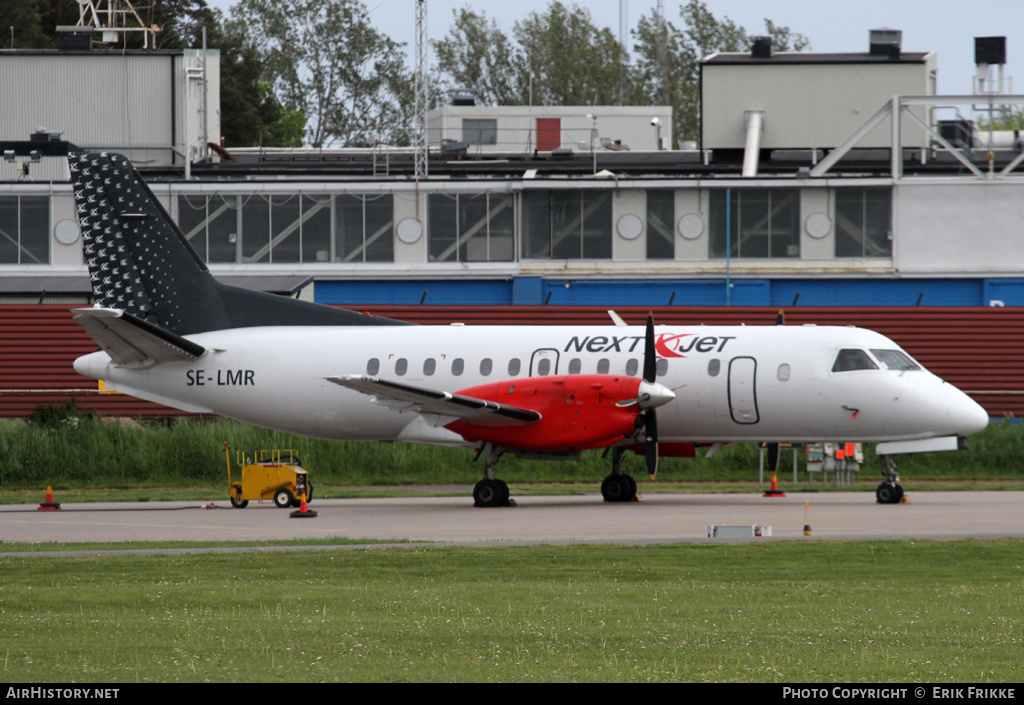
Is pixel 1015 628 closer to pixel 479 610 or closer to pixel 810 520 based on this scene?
pixel 479 610

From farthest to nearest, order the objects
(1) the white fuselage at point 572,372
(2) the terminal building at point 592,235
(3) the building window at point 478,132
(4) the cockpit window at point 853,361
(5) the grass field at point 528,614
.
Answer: (3) the building window at point 478,132 < (2) the terminal building at point 592,235 < (4) the cockpit window at point 853,361 < (1) the white fuselage at point 572,372 < (5) the grass field at point 528,614

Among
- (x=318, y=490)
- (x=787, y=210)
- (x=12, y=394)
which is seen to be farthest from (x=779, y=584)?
(x=787, y=210)

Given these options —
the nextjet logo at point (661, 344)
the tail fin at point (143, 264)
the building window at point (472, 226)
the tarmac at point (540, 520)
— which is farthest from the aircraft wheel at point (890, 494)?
the building window at point (472, 226)

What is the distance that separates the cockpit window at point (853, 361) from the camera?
2405cm

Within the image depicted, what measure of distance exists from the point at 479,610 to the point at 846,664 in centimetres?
380

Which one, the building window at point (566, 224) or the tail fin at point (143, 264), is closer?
the tail fin at point (143, 264)

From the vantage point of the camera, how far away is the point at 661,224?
45812 mm

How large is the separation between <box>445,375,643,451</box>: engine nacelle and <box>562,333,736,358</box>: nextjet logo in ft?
4.00

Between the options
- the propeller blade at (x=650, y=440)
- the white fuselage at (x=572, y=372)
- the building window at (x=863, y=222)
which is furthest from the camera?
the building window at (x=863, y=222)

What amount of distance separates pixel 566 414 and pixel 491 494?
6.87 ft

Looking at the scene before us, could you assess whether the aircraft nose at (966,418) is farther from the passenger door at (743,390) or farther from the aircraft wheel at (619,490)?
the aircraft wheel at (619,490)

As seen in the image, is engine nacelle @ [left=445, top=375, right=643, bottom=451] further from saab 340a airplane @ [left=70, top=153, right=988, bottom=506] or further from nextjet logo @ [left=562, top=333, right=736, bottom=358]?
nextjet logo @ [left=562, top=333, right=736, bottom=358]

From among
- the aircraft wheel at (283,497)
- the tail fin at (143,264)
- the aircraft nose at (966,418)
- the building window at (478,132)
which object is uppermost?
the building window at (478,132)

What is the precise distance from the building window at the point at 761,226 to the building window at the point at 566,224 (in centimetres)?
394
